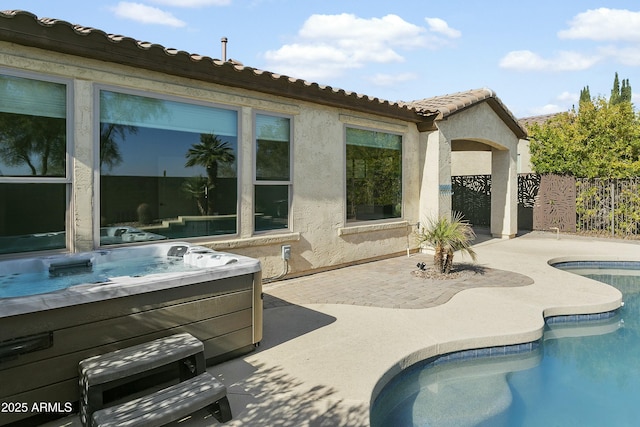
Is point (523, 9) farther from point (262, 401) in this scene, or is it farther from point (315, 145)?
point (262, 401)

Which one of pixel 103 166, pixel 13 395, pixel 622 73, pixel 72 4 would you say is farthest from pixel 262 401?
pixel 622 73

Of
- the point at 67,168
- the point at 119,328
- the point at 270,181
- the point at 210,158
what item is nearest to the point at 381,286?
the point at 270,181

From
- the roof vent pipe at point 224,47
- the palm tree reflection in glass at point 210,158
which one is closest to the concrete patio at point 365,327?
the palm tree reflection in glass at point 210,158

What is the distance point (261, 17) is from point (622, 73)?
4129 centimetres

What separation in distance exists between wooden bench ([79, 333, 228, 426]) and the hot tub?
16 centimetres

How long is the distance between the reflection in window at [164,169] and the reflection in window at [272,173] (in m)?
0.58

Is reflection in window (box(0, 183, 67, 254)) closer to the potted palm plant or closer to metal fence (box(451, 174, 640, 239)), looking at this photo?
the potted palm plant

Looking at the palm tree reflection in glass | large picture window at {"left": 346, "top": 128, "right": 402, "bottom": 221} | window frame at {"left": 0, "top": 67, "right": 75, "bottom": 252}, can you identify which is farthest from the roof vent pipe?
window frame at {"left": 0, "top": 67, "right": 75, "bottom": 252}

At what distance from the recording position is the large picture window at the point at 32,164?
17.4 feet

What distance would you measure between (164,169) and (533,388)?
6.42 metres

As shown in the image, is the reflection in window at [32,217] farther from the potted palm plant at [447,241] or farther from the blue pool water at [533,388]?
the potted palm plant at [447,241]

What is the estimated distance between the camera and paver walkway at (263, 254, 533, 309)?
7117mm

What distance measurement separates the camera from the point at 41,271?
5.04 metres

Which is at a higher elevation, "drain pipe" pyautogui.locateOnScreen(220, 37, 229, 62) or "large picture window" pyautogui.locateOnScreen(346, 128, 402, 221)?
"drain pipe" pyautogui.locateOnScreen(220, 37, 229, 62)
